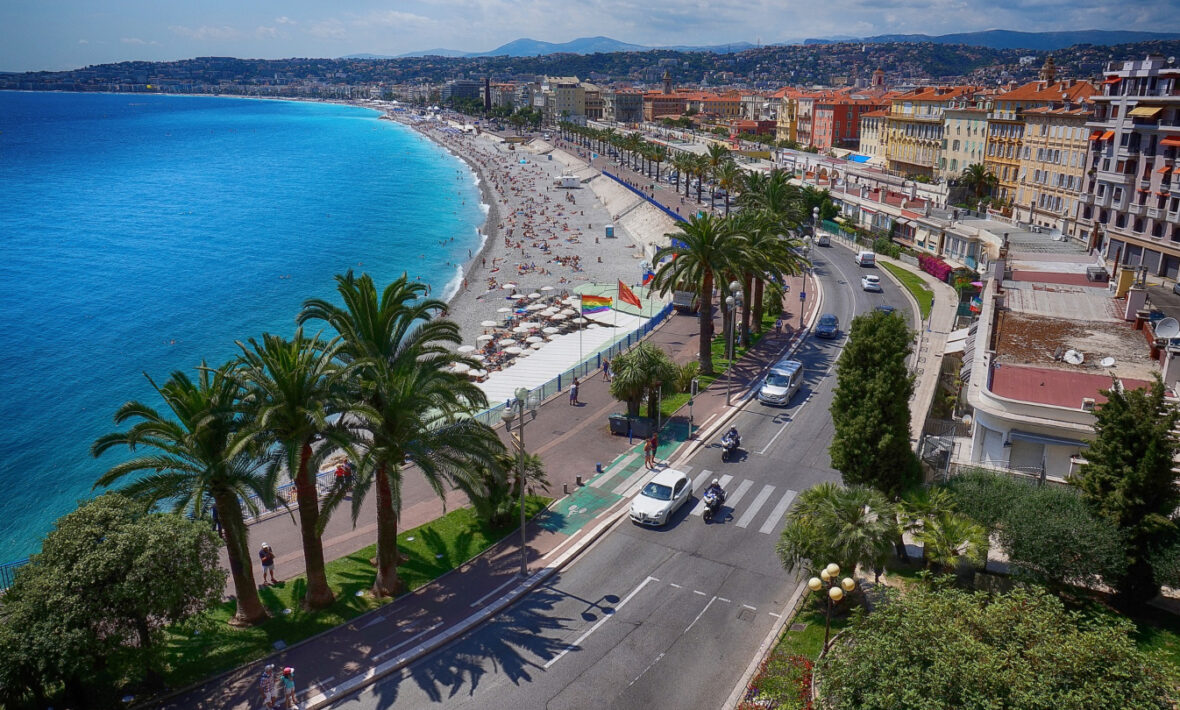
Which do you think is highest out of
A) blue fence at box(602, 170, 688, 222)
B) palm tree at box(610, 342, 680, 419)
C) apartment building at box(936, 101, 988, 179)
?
apartment building at box(936, 101, 988, 179)

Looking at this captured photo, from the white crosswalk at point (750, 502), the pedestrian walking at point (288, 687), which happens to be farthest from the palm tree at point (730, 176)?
the pedestrian walking at point (288, 687)

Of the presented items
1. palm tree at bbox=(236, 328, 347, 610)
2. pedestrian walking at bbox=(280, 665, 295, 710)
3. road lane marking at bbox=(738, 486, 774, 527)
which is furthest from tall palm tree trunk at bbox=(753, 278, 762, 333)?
pedestrian walking at bbox=(280, 665, 295, 710)

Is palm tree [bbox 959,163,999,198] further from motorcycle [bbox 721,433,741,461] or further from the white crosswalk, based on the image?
the white crosswalk

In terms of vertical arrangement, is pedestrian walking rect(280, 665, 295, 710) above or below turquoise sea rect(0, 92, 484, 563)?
above

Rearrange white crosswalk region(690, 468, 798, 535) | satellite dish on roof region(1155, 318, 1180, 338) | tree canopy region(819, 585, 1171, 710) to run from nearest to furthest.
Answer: tree canopy region(819, 585, 1171, 710)
white crosswalk region(690, 468, 798, 535)
satellite dish on roof region(1155, 318, 1180, 338)

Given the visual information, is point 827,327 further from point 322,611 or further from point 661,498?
point 322,611

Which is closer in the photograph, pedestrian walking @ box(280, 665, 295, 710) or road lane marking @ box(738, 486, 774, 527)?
pedestrian walking @ box(280, 665, 295, 710)

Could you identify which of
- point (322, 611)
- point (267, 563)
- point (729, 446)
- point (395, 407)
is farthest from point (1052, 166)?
point (267, 563)

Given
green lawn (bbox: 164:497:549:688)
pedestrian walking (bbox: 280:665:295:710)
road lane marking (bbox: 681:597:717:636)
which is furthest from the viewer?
road lane marking (bbox: 681:597:717:636)
